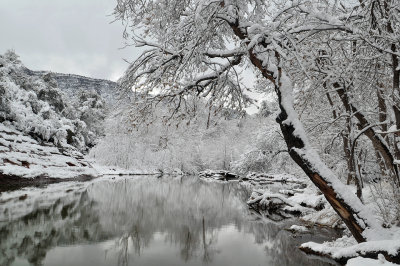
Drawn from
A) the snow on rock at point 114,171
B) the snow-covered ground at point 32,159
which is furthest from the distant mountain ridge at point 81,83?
the snow-covered ground at point 32,159

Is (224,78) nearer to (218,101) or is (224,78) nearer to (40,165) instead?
(218,101)

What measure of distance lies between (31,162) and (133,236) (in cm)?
1681

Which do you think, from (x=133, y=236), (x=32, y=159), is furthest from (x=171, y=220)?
(x=32, y=159)

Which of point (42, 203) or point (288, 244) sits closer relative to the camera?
point (288, 244)

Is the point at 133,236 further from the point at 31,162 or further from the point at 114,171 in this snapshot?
the point at 114,171

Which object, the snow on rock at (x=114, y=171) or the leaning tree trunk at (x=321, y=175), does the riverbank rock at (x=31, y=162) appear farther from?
the leaning tree trunk at (x=321, y=175)

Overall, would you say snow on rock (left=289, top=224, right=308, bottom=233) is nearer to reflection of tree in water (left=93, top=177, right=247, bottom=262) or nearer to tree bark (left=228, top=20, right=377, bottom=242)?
reflection of tree in water (left=93, top=177, right=247, bottom=262)

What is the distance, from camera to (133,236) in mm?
8719

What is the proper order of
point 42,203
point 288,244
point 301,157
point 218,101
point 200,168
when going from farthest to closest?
point 200,168 < point 42,203 < point 288,244 < point 218,101 < point 301,157

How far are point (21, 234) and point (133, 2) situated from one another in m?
6.64

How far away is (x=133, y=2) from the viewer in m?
5.40

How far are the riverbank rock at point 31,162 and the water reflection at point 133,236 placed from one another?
6302mm

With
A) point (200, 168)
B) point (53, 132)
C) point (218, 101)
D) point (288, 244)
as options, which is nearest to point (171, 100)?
point (218, 101)

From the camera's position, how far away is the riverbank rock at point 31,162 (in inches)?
762
